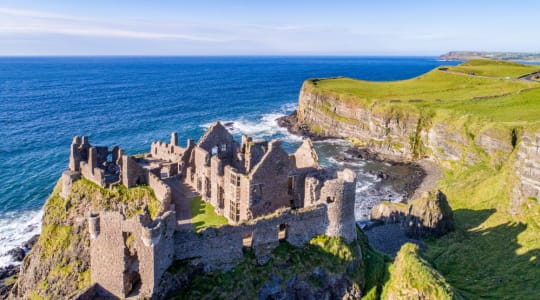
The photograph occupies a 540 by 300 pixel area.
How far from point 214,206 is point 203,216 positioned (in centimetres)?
189

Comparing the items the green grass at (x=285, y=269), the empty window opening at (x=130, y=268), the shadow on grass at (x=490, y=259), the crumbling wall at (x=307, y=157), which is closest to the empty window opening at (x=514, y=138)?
the shadow on grass at (x=490, y=259)

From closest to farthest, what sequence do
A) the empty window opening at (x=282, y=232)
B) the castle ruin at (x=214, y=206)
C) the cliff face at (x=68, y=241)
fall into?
the castle ruin at (x=214, y=206), the empty window opening at (x=282, y=232), the cliff face at (x=68, y=241)

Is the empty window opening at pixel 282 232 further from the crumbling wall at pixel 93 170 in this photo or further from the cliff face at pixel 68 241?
the crumbling wall at pixel 93 170

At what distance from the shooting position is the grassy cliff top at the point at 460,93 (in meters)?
92.0

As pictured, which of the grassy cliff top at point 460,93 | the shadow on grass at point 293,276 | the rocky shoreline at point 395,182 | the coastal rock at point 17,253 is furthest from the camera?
the grassy cliff top at point 460,93

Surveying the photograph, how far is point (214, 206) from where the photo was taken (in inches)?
1473

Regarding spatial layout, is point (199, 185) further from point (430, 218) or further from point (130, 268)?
point (430, 218)

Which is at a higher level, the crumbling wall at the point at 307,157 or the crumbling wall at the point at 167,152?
the crumbling wall at the point at 307,157

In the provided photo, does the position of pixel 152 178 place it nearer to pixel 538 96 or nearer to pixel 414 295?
pixel 414 295

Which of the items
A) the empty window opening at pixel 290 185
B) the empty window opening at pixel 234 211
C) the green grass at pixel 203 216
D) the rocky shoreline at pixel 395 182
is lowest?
the rocky shoreline at pixel 395 182

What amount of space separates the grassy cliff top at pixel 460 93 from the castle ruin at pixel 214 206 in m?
63.2

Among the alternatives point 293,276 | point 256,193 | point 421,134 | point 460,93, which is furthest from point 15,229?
point 460,93

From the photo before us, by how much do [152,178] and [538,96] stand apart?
325ft

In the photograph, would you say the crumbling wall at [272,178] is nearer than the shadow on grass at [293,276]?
No
